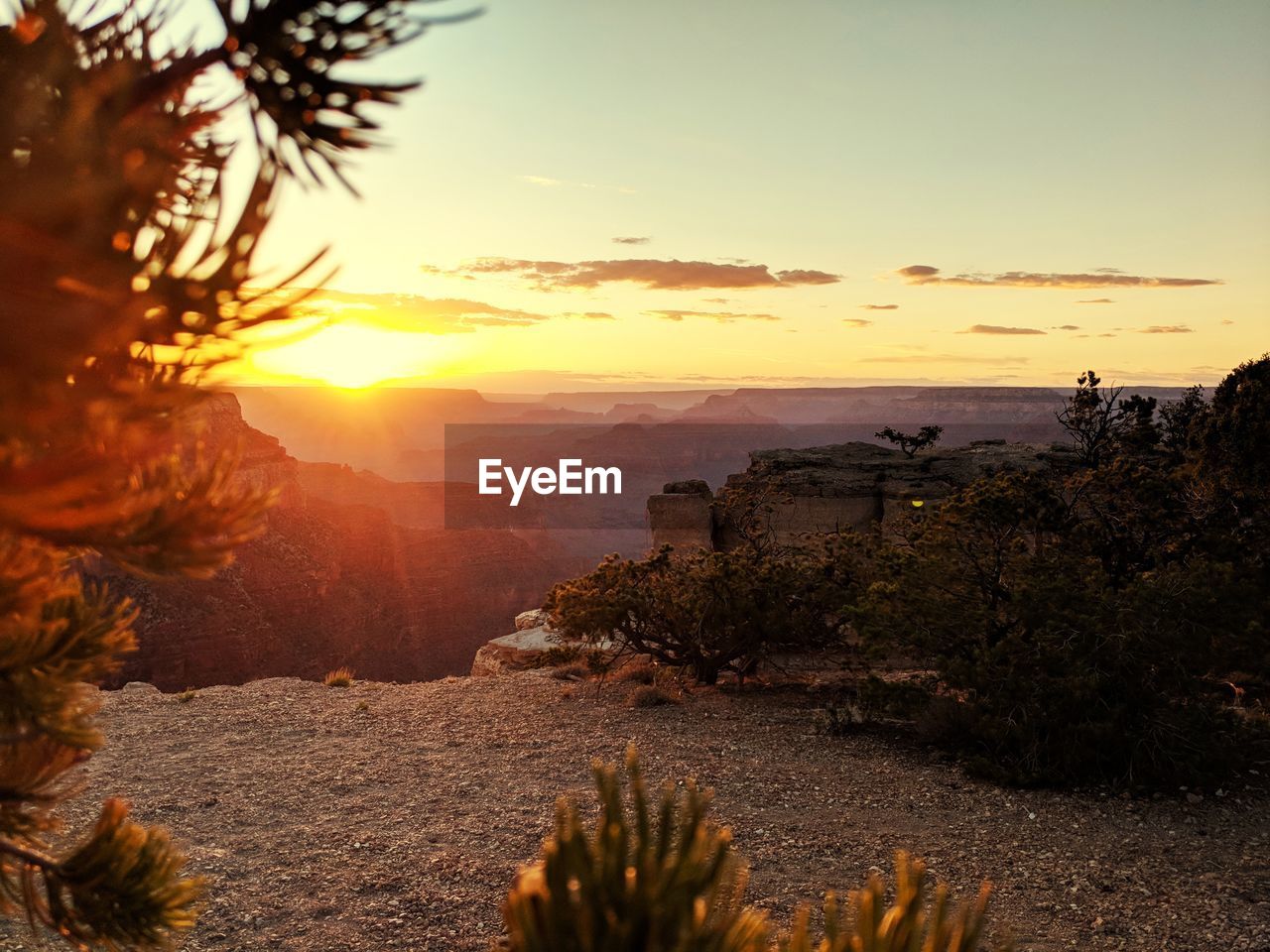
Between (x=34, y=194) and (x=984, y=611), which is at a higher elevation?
(x=34, y=194)

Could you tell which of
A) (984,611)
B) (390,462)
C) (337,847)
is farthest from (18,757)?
(390,462)

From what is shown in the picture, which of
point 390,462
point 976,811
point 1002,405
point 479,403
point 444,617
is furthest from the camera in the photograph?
point 479,403

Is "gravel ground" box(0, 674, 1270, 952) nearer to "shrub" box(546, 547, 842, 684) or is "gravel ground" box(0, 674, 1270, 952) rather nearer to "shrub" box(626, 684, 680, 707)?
"shrub" box(626, 684, 680, 707)

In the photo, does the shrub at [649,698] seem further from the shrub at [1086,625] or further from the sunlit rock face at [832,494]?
the sunlit rock face at [832,494]

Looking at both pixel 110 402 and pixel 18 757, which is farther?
pixel 18 757

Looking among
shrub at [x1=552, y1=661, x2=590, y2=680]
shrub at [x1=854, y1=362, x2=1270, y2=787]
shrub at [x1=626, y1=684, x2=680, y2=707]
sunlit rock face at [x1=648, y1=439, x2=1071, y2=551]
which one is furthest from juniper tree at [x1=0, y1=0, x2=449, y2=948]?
sunlit rock face at [x1=648, y1=439, x2=1071, y2=551]

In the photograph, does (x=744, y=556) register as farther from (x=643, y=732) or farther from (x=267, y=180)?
(x=267, y=180)
